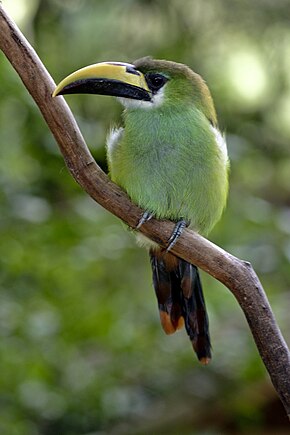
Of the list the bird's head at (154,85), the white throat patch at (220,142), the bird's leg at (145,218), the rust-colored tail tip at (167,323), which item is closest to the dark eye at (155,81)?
the bird's head at (154,85)

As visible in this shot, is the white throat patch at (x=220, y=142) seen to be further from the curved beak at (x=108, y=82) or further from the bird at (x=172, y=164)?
the curved beak at (x=108, y=82)

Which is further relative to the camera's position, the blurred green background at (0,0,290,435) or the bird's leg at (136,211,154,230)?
the blurred green background at (0,0,290,435)

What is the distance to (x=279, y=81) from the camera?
3.52 meters

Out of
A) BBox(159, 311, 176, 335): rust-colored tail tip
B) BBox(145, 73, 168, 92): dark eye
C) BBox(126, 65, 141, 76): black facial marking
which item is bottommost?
BBox(159, 311, 176, 335): rust-colored tail tip

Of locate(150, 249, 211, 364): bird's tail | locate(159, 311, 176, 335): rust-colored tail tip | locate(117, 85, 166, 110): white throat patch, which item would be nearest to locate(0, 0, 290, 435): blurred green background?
locate(117, 85, 166, 110): white throat patch

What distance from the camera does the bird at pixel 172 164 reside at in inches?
81.1

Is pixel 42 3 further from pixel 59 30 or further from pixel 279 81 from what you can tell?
pixel 279 81

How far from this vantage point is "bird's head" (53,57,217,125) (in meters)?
1.95

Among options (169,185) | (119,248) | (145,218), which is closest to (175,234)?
(145,218)

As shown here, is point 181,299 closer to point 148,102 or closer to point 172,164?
point 172,164

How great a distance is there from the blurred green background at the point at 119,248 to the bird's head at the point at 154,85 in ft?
1.33

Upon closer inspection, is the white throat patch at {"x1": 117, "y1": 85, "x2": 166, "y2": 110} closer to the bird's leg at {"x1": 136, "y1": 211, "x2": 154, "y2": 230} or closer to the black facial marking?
the black facial marking

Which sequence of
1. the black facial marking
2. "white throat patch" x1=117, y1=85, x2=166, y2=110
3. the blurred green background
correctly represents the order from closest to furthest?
the black facial marking → "white throat patch" x1=117, y1=85, x2=166, y2=110 → the blurred green background

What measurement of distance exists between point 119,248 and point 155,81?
34.8 inches
